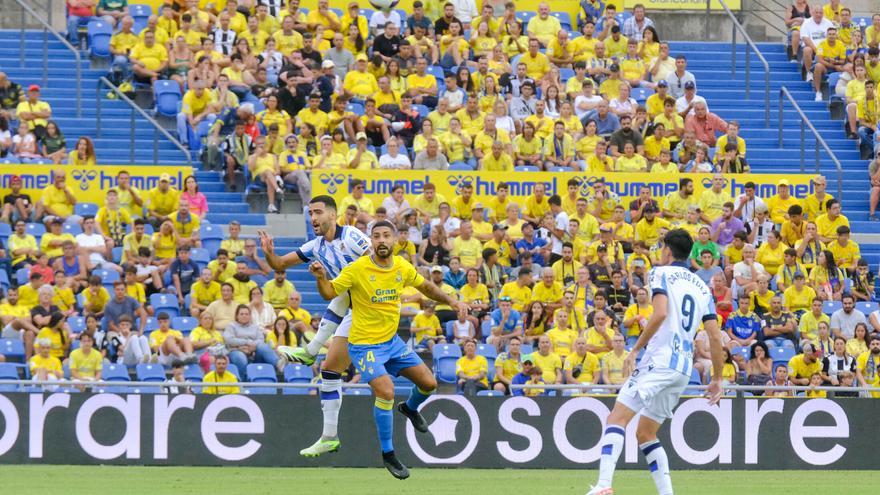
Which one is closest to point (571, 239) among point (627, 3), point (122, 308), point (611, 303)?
point (611, 303)

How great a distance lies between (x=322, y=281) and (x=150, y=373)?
7.21 m

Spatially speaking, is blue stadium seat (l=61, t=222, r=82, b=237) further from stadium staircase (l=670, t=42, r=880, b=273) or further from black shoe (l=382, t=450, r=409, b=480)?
stadium staircase (l=670, t=42, r=880, b=273)

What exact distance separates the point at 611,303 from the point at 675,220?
2.77 meters

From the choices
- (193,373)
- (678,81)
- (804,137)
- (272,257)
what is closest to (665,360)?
(272,257)

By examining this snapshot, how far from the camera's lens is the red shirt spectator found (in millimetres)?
27797

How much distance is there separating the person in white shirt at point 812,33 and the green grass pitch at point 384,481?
12.5m

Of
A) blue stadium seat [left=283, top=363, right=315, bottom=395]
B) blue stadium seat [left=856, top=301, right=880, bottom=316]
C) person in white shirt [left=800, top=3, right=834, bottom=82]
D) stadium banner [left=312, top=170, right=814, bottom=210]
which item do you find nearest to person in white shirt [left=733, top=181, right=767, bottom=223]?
stadium banner [left=312, top=170, right=814, bottom=210]

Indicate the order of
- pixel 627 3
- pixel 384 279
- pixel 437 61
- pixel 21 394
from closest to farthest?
pixel 384 279 < pixel 21 394 < pixel 437 61 < pixel 627 3

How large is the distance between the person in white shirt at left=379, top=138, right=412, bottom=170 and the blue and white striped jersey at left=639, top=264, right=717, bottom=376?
13.0m

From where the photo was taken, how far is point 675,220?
25.9m

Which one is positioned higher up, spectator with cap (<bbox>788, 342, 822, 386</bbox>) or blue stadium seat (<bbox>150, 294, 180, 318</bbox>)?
blue stadium seat (<bbox>150, 294, 180, 318</bbox>)

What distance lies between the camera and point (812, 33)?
1212 inches

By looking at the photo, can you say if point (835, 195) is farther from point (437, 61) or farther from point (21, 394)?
point (21, 394)

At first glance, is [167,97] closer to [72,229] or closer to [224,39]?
[224,39]
